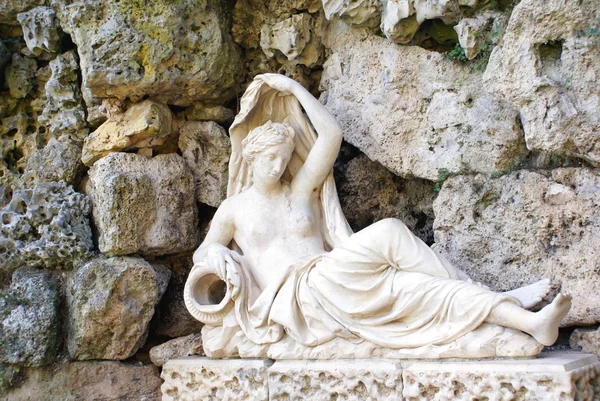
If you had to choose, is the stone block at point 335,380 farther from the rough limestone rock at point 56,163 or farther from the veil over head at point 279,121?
the rough limestone rock at point 56,163

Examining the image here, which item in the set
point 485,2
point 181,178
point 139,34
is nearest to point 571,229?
point 485,2

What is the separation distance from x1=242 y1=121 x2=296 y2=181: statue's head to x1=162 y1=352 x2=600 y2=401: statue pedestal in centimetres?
103

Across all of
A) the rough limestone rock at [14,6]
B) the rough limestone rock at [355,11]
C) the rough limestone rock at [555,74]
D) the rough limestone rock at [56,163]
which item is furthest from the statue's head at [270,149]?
the rough limestone rock at [14,6]

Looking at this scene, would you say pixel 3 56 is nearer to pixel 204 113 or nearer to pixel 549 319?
pixel 204 113

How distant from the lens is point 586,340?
337cm

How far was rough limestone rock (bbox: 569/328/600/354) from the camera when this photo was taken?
3.33m

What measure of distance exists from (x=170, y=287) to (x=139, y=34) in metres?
1.58

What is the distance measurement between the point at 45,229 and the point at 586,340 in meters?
3.10

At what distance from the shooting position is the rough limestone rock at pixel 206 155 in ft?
15.4

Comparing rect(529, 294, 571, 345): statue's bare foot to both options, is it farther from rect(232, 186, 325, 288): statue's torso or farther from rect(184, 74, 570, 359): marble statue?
rect(232, 186, 325, 288): statue's torso

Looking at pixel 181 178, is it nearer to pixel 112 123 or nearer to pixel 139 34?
pixel 112 123

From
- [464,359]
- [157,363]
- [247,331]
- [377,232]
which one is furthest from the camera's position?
[157,363]

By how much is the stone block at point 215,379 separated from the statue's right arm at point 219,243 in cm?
52

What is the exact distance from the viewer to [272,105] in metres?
4.25
